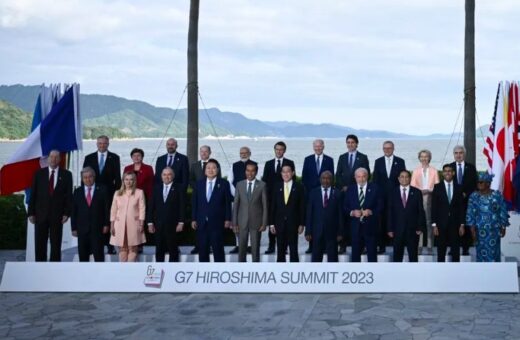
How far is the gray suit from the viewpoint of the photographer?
30.2 ft

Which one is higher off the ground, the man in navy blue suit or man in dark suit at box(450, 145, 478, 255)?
man in dark suit at box(450, 145, 478, 255)

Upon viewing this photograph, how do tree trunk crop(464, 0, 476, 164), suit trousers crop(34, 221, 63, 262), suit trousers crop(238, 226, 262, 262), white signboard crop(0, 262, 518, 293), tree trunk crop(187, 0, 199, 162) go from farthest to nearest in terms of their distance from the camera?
tree trunk crop(187, 0, 199, 162)
tree trunk crop(464, 0, 476, 164)
suit trousers crop(34, 221, 63, 262)
suit trousers crop(238, 226, 262, 262)
white signboard crop(0, 262, 518, 293)

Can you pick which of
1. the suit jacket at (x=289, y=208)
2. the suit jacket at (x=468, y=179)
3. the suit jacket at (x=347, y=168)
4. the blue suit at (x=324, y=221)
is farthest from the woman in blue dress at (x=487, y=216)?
the suit jacket at (x=289, y=208)

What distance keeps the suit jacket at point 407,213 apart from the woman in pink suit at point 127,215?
11.5ft

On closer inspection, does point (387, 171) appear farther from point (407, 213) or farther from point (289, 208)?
point (289, 208)

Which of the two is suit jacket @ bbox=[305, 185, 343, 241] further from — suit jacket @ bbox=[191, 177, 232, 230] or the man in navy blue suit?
suit jacket @ bbox=[191, 177, 232, 230]

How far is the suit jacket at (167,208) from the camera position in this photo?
9.30 m

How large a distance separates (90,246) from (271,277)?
2926mm

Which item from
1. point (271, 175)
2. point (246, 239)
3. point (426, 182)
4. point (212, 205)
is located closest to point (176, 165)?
point (212, 205)

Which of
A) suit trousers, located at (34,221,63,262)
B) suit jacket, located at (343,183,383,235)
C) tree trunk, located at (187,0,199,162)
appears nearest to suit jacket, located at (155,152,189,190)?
suit trousers, located at (34,221,63,262)

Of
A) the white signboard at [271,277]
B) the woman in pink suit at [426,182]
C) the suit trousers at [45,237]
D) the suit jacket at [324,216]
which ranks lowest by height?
the white signboard at [271,277]

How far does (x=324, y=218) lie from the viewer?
9055 millimetres

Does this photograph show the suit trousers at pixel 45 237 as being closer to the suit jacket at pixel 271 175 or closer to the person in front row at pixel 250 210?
the person in front row at pixel 250 210

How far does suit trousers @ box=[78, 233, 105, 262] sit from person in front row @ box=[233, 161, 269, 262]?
1.91 m
